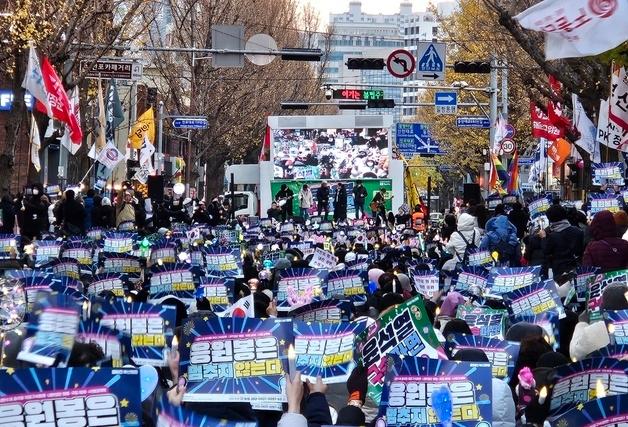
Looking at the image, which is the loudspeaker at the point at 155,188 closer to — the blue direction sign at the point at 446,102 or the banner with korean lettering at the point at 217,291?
the blue direction sign at the point at 446,102

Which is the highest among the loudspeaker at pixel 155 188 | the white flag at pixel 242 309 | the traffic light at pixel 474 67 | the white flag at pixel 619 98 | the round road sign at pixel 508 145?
the traffic light at pixel 474 67

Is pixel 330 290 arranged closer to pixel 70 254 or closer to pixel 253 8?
pixel 70 254

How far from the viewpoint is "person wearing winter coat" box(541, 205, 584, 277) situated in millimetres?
18656

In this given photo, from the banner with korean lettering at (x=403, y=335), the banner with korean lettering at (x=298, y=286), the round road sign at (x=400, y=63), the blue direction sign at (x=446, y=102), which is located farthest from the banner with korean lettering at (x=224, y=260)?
the blue direction sign at (x=446, y=102)

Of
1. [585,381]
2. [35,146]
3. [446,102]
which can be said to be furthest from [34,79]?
[585,381]

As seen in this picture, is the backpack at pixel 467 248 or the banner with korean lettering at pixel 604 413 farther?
the backpack at pixel 467 248

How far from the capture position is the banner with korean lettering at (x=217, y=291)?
15750 millimetres

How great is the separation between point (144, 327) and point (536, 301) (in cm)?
398

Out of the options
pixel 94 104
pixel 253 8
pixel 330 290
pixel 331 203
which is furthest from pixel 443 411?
pixel 253 8

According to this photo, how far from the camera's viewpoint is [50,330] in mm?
8344

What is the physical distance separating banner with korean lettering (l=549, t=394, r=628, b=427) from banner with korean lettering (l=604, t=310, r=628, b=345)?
389cm

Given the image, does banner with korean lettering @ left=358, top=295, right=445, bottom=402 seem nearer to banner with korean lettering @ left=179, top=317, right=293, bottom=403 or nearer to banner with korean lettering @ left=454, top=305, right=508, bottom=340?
banner with korean lettering @ left=179, top=317, right=293, bottom=403

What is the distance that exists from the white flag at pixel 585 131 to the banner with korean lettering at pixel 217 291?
16.7 meters

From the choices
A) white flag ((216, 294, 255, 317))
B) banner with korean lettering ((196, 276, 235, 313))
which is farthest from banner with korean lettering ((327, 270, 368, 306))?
white flag ((216, 294, 255, 317))
